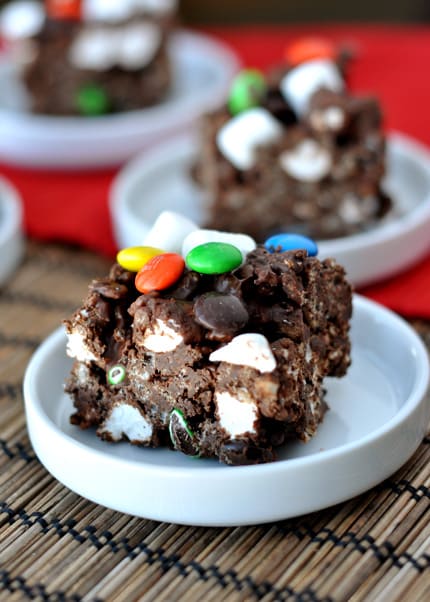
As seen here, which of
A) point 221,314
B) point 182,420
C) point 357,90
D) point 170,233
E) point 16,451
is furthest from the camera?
point 357,90

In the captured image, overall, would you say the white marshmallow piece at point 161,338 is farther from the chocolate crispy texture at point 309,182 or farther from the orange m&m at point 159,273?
the chocolate crispy texture at point 309,182

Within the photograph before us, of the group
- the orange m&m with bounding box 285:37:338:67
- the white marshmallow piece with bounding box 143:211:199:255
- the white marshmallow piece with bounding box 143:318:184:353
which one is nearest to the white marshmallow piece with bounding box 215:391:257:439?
the white marshmallow piece with bounding box 143:318:184:353

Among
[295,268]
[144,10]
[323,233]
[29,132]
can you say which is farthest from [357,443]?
[144,10]

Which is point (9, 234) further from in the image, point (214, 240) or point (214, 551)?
point (214, 551)

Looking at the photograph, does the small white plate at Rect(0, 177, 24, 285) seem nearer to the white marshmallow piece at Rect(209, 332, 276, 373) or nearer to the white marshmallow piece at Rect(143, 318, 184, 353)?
the white marshmallow piece at Rect(143, 318, 184, 353)

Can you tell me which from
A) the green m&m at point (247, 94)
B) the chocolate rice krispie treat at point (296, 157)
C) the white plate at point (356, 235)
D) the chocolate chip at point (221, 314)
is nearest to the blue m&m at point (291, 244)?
the chocolate chip at point (221, 314)

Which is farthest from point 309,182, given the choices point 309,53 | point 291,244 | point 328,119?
point 291,244
